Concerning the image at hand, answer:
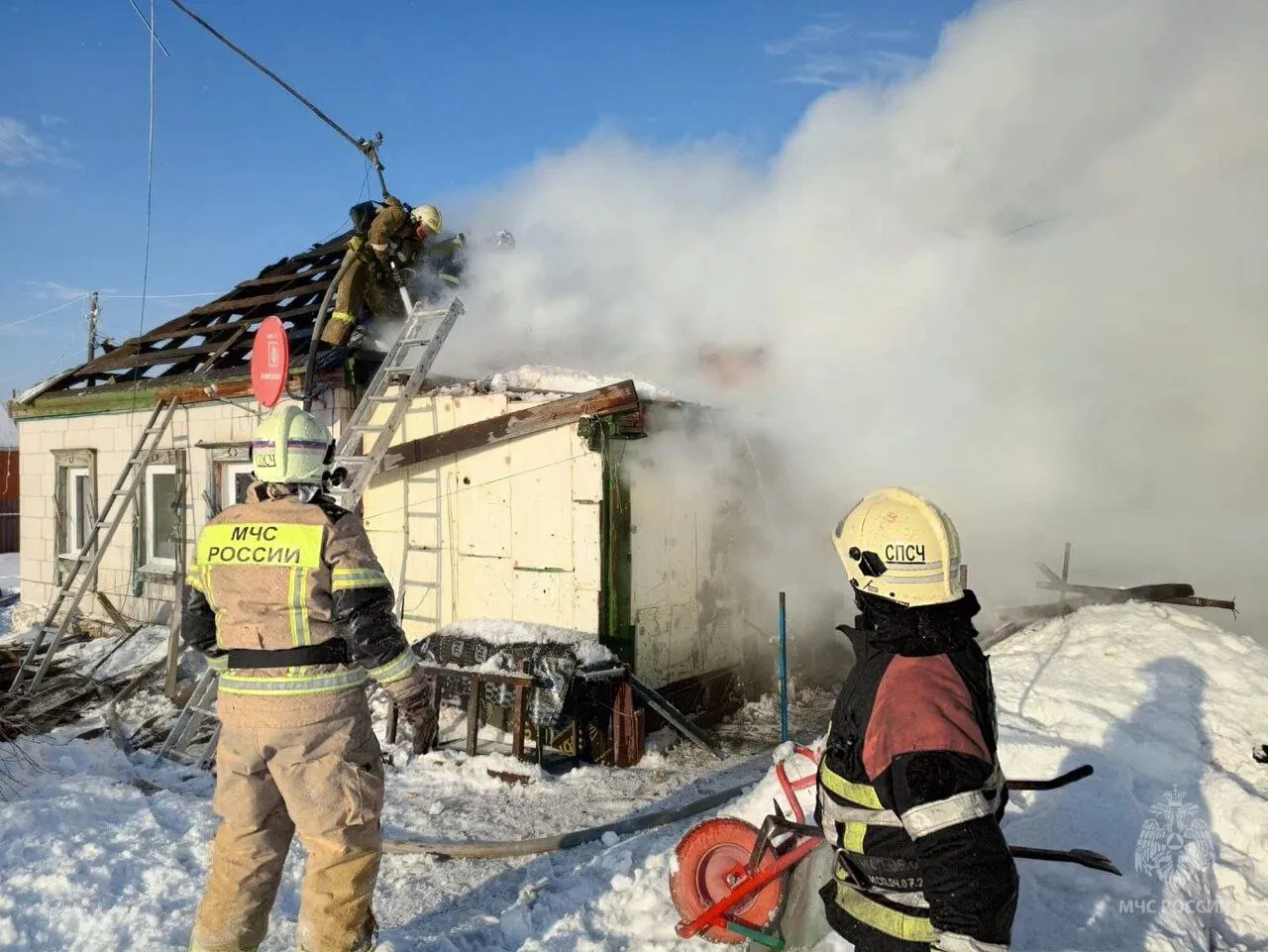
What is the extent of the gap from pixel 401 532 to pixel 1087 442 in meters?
6.91

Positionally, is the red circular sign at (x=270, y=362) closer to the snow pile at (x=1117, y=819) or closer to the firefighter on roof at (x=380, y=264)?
the firefighter on roof at (x=380, y=264)

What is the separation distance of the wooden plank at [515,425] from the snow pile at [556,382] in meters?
0.43

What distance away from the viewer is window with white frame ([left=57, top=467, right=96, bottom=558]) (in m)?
10.4

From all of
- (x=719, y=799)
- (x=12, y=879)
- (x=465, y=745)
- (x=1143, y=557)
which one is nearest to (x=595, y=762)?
(x=465, y=745)

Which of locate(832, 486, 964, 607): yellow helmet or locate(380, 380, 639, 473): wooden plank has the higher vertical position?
locate(380, 380, 639, 473): wooden plank

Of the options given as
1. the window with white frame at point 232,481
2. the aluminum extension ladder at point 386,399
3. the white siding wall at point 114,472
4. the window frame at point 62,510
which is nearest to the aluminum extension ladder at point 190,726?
the aluminum extension ladder at point 386,399

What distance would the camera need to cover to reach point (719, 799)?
16.3ft

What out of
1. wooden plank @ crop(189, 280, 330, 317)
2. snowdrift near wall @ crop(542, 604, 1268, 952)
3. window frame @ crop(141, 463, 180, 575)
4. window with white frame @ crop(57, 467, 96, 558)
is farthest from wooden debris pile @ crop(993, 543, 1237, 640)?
window with white frame @ crop(57, 467, 96, 558)

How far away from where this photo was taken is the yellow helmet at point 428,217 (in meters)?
8.12

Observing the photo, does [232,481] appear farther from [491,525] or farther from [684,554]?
[684,554]

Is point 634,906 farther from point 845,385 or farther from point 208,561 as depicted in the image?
point 845,385

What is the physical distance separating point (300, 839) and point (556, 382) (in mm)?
4693

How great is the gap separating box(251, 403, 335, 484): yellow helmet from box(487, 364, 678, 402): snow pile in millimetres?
3553

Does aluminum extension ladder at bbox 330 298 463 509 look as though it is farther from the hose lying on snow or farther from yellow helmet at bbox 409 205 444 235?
the hose lying on snow
